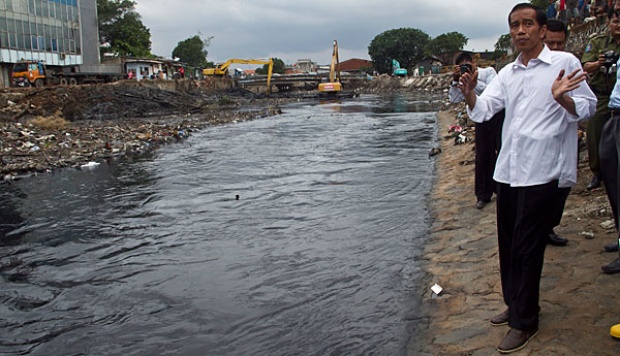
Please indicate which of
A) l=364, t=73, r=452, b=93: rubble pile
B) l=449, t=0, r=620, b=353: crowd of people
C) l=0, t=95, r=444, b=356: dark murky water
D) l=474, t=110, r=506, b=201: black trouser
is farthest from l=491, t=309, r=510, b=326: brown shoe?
l=364, t=73, r=452, b=93: rubble pile

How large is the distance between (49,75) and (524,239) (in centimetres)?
3353

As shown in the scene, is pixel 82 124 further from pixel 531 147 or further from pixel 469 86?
pixel 531 147

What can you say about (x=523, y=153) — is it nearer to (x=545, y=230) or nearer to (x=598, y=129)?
(x=545, y=230)

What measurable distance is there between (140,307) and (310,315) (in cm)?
138

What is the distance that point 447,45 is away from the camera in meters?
70.4

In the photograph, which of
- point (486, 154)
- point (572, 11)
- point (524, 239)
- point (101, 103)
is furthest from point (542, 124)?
point (101, 103)

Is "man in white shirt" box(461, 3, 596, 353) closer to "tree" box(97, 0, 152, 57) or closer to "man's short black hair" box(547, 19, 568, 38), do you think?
"man's short black hair" box(547, 19, 568, 38)

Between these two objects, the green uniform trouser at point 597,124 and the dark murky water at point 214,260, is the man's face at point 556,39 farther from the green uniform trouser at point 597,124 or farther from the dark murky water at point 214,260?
the dark murky water at point 214,260

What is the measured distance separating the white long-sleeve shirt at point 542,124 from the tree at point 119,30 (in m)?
57.5

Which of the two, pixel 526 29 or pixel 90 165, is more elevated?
pixel 526 29

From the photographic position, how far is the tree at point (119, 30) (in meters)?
54.6

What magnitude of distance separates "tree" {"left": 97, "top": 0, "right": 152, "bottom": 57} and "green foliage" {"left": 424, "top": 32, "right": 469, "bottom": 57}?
39229 millimetres

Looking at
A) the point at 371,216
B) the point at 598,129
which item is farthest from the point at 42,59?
the point at 598,129

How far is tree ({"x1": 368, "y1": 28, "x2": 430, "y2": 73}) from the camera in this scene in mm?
74050
